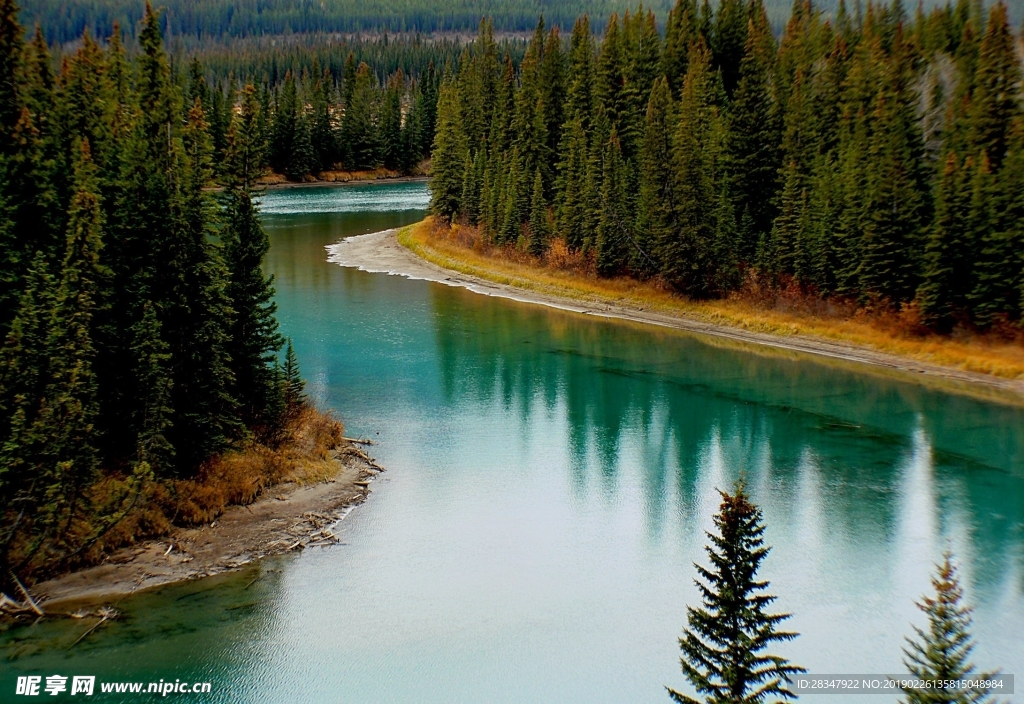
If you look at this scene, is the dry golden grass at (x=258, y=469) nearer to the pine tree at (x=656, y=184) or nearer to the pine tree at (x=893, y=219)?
the pine tree at (x=893, y=219)

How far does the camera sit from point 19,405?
2369cm

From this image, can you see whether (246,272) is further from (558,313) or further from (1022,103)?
(1022,103)

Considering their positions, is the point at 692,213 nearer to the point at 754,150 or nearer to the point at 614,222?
the point at 614,222

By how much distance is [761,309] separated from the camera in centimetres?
5544

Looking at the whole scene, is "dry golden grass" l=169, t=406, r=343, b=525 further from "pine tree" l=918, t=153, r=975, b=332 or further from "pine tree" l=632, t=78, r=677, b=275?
"pine tree" l=632, t=78, r=677, b=275

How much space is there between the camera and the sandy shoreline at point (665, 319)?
44219 millimetres

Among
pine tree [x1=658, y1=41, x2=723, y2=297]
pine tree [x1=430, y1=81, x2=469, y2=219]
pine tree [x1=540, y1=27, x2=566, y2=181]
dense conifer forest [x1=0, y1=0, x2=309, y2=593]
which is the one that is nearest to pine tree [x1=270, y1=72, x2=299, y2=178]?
pine tree [x1=430, y1=81, x2=469, y2=219]

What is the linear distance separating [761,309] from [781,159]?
37.2 feet

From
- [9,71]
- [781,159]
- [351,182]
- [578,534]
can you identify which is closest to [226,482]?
[578,534]

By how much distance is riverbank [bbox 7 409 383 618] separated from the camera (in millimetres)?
23859

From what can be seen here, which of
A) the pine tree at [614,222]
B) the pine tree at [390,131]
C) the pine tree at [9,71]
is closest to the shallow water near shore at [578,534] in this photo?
the pine tree at [614,222]

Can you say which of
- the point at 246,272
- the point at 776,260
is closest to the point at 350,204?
the point at 776,260

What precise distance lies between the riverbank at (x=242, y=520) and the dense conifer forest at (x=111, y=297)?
32.2 inches

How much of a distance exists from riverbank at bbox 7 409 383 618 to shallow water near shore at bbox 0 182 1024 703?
2.44 feet
